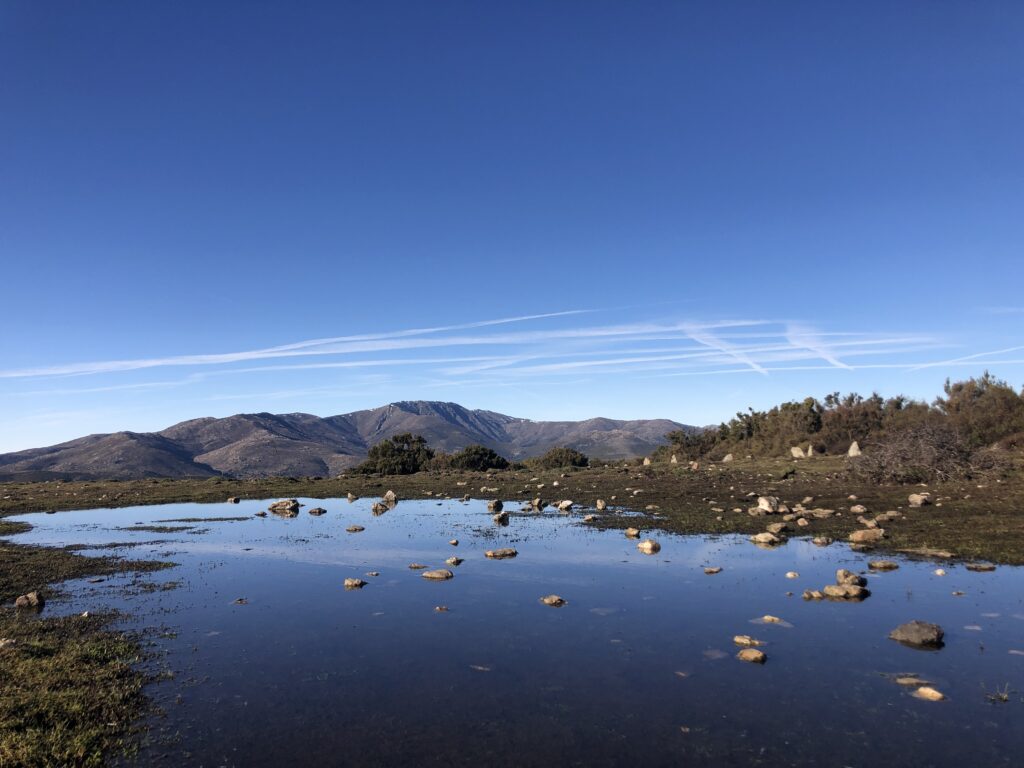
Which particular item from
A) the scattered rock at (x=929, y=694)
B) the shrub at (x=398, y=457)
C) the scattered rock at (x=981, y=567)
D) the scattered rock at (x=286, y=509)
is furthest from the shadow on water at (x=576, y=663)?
the shrub at (x=398, y=457)

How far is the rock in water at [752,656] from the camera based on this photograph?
11.5 metres

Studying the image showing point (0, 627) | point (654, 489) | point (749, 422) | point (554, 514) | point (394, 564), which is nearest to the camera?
point (0, 627)

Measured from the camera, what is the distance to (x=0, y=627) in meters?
13.7

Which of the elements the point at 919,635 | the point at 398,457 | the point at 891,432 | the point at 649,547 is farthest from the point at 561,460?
the point at 919,635

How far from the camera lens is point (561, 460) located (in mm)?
73250

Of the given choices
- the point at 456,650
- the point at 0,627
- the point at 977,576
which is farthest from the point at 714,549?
the point at 0,627

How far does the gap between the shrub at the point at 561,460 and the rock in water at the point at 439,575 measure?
2034 inches

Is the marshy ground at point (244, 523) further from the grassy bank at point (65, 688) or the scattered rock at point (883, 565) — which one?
the scattered rock at point (883, 565)

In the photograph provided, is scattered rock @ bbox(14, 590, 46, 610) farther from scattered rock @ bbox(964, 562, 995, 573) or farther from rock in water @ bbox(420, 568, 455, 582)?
scattered rock @ bbox(964, 562, 995, 573)

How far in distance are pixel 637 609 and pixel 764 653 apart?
151 inches

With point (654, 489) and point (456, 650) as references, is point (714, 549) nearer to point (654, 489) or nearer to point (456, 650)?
point (456, 650)

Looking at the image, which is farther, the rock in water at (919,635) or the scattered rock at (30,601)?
the scattered rock at (30,601)

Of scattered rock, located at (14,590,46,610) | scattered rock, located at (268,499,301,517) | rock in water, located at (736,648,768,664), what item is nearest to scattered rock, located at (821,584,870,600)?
rock in water, located at (736,648,768,664)

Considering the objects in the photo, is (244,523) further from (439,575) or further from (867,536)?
(867,536)
